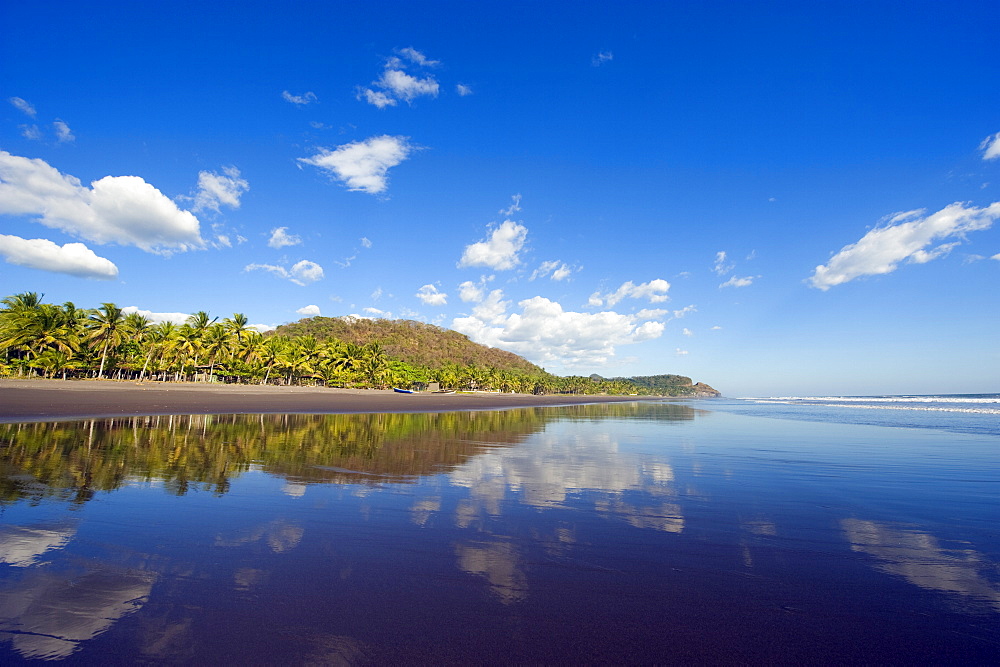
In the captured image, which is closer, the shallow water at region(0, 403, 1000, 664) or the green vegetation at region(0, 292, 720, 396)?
the shallow water at region(0, 403, 1000, 664)

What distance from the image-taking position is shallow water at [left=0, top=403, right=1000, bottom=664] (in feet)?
12.2

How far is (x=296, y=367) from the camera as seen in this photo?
9619 centimetres

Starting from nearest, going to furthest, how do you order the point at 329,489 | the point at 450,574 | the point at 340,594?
the point at 340,594, the point at 450,574, the point at 329,489

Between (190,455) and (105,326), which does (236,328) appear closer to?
(105,326)

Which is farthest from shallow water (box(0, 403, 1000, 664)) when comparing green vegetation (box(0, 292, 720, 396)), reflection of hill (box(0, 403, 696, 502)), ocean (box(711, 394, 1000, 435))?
green vegetation (box(0, 292, 720, 396))

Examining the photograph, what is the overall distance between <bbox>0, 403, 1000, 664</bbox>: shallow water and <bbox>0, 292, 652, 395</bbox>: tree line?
7075 centimetres

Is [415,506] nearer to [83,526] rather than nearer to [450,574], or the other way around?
[450,574]

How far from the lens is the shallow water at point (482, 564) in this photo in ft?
12.2

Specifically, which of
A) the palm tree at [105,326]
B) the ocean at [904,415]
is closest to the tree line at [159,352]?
the palm tree at [105,326]

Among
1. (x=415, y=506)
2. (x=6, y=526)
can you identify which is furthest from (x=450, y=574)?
(x=6, y=526)

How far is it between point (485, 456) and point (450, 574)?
31.8ft

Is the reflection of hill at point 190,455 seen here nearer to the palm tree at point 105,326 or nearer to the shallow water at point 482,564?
the shallow water at point 482,564

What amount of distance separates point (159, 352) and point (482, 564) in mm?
97689

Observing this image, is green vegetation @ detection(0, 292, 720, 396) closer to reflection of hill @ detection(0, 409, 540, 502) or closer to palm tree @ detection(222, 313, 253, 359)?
palm tree @ detection(222, 313, 253, 359)
